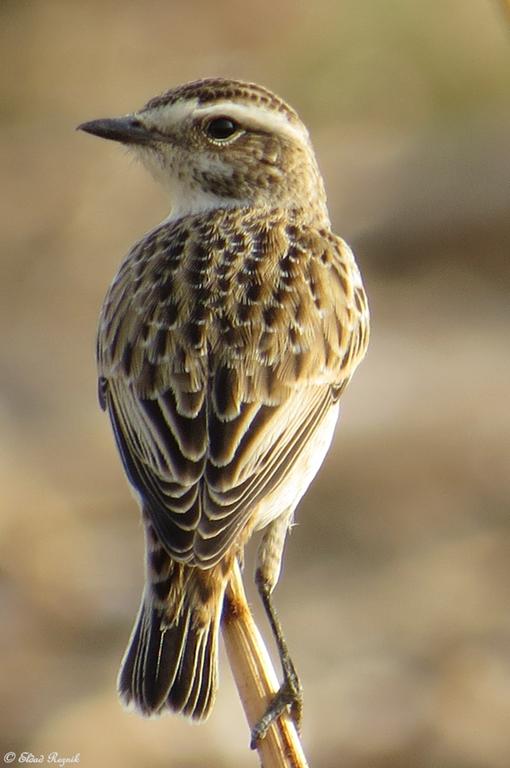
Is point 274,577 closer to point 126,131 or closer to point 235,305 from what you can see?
point 235,305

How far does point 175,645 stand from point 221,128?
2789mm

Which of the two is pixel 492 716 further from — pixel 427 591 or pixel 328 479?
pixel 328 479

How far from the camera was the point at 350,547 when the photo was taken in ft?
46.0

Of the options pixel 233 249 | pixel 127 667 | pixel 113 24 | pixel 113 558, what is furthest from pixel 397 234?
pixel 127 667

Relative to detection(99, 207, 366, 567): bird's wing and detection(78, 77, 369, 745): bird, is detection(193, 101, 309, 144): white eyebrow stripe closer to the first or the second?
detection(78, 77, 369, 745): bird

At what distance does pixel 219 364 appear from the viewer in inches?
286

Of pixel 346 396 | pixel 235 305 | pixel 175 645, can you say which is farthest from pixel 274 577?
pixel 346 396

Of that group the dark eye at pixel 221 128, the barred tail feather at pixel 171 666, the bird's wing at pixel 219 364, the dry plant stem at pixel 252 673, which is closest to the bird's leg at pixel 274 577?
the dry plant stem at pixel 252 673

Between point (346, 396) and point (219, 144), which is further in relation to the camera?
point (346, 396)

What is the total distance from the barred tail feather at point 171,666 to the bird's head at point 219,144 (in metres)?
2.40

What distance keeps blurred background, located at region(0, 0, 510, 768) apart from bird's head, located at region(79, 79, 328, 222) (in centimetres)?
423

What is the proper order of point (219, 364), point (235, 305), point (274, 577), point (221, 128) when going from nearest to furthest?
point (219, 364), point (235, 305), point (274, 577), point (221, 128)

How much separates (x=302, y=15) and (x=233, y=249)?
433 inches

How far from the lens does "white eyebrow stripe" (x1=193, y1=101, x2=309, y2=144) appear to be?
8.35 metres
